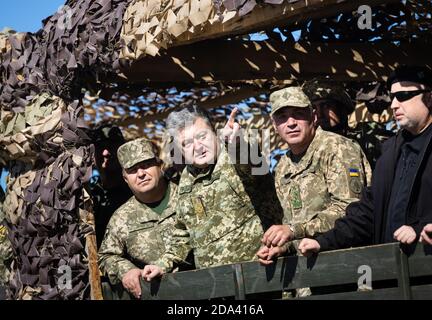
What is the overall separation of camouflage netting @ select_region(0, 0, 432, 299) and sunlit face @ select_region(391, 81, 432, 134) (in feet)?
5.31

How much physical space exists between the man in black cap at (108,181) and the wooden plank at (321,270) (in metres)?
2.81

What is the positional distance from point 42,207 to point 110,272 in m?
1.04

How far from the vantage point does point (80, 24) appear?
7172 mm

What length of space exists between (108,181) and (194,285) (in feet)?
8.33

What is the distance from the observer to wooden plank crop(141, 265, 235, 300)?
5512 mm

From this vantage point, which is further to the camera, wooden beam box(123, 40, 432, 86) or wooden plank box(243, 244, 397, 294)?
wooden beam box(123, 40, 432, 86)

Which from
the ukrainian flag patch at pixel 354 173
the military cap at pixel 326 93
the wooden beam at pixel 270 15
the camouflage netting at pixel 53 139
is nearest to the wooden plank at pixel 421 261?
the ukrainian flag patch at pixel 354 173

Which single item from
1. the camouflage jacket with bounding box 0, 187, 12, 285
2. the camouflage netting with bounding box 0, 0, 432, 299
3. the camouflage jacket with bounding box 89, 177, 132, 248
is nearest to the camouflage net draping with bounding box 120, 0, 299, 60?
the camouflage netting with bounding box 0, 0, 432, 299

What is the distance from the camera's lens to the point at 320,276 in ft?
16.3

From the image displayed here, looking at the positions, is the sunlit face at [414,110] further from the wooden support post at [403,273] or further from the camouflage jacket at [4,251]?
the camouflage jacket at [4,251]

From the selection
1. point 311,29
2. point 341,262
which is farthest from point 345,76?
point 341,262

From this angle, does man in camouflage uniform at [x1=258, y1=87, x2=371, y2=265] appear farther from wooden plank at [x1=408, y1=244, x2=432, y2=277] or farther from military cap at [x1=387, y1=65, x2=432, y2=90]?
wooden plank at [x1=408, y1=244, x2=432, y2=277]

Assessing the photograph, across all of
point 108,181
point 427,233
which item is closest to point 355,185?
point 427,233

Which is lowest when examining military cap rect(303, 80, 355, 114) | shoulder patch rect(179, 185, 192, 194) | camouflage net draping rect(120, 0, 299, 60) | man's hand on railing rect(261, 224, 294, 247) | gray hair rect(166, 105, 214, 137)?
man's hand on railing rect(261, 224, 294, 247)
